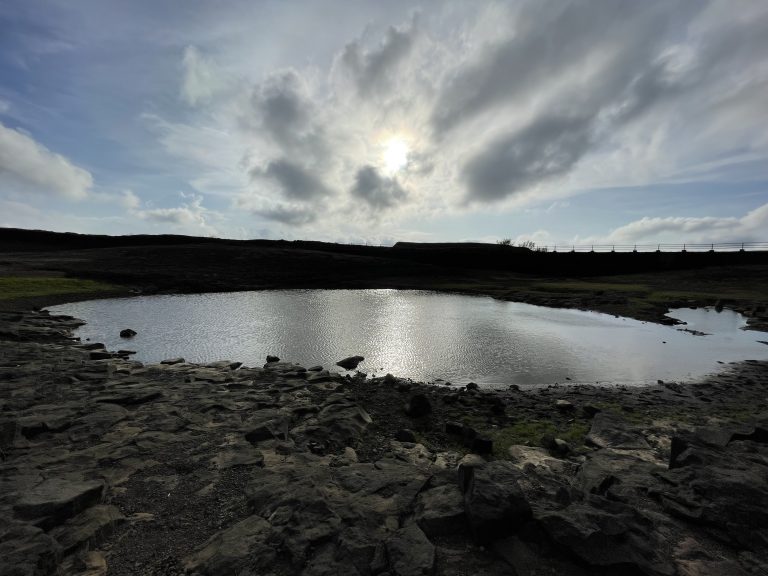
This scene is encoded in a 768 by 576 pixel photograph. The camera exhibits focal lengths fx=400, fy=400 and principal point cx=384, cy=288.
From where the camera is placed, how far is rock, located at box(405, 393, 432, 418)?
1412 cm

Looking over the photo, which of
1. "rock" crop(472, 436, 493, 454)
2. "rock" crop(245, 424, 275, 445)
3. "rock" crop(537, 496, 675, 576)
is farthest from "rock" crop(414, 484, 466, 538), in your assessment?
"rock" crop(245, 424, 275, 445)

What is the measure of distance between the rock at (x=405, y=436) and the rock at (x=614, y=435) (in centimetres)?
545

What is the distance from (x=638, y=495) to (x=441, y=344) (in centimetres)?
1921

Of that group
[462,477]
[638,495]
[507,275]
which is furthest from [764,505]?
[507,275]

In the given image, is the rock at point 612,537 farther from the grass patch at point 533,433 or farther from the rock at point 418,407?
the rock at point 418,407

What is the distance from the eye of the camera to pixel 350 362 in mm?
22016

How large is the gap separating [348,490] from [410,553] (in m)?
2.37

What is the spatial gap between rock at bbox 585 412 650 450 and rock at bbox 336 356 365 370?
39.3ft

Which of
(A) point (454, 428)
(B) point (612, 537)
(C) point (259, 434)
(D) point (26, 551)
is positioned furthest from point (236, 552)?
(A) point (454, 428)

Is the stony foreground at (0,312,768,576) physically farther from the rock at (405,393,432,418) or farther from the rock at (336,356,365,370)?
the rock at (336,356,365,370)

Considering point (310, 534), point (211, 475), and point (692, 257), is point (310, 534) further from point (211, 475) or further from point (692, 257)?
point (692, 257)

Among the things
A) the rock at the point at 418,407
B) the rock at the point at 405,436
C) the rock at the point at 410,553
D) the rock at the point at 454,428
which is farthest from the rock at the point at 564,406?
the rock at the point at 410,553

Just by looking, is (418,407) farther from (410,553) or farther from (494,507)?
(410,553)

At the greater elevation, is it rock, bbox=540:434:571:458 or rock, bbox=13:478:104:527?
rock, bbox=13:478:104:527
